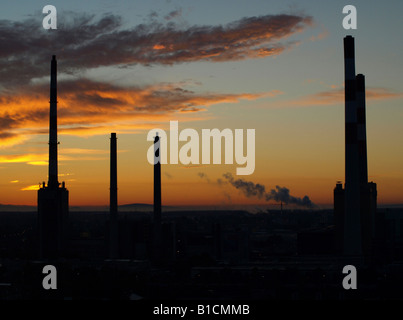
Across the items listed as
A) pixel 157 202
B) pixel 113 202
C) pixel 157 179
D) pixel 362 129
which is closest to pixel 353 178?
pixel 362 129

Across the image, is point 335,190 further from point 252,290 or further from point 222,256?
point 252,290

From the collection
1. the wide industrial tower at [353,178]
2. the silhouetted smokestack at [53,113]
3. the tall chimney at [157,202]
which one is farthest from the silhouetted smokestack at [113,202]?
the wide industrial tower at [353,178]

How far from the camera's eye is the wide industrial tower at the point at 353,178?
6266 centimetres

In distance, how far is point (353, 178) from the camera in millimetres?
64562

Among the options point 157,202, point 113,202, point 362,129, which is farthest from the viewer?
point 157,202

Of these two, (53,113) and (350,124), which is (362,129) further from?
(53,113)

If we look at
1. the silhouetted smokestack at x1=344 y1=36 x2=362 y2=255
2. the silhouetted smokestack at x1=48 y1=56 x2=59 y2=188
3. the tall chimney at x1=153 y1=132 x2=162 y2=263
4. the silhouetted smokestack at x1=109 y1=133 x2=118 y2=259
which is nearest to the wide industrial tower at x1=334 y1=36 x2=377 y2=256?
the silhouetted smokestack at x1=344 y1=36 x2=362 y2=255

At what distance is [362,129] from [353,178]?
12589mm

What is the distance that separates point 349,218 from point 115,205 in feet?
99.5

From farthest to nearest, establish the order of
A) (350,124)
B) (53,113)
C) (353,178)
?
(53,113) < (353,178) < (350,124)

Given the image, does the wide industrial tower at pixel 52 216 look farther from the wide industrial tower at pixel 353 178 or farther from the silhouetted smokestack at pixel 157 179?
the wide industrial tower at pixel 353 178

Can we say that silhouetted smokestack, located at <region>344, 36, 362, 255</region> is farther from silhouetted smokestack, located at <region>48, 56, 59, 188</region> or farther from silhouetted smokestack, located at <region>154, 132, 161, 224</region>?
silhouetted smokestack, located at <region>48, 56, 59, 188</region>

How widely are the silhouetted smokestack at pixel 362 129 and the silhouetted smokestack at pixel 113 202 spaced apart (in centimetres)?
2920

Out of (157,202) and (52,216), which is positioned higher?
(157,202)
